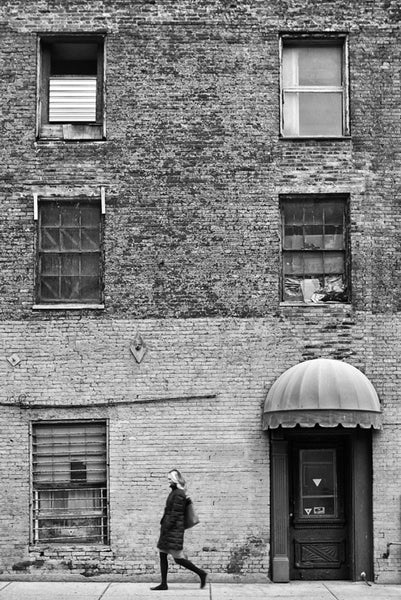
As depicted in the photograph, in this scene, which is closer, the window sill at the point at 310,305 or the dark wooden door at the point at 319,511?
the dark wooden door at the point at 319,511

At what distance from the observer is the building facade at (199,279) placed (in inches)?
713

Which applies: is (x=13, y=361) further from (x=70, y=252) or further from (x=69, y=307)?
(x=70, y=252)

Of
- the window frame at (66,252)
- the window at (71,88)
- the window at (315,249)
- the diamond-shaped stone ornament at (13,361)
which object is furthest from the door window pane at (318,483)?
the window at (71,88)

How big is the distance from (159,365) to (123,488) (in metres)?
2.05

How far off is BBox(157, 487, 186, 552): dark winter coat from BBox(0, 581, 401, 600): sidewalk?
2.40 feet

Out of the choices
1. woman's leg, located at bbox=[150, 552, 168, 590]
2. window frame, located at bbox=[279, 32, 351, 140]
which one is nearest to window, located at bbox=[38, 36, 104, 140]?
window frame, located at bbox=[279, 32, 351, 140]

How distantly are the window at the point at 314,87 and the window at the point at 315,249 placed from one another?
1.22 meters

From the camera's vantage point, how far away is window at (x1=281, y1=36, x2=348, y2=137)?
749 inches

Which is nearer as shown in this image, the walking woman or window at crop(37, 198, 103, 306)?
the walking woman

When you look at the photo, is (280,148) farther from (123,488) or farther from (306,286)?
(123,488)

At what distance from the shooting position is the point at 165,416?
720 inches

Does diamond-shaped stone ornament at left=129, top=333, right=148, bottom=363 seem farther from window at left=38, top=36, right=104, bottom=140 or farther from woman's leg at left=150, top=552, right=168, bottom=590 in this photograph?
window at left=38, top=36, right=104, bottom=140

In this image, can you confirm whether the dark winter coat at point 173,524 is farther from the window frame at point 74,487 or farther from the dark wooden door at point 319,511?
the dark wooden door at point 319,511

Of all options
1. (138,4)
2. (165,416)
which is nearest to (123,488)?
(165,416)
